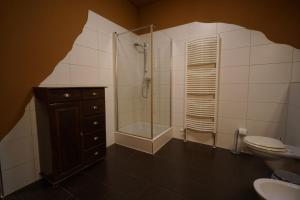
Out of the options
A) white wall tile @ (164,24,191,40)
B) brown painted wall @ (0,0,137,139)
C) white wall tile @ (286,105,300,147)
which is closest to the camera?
brown painted wall @ (0,0,137,139)

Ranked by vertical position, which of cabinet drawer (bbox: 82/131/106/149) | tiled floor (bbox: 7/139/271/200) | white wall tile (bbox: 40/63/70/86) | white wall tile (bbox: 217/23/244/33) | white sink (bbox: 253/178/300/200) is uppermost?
white wall tile (bbox: 217/23/244/33)

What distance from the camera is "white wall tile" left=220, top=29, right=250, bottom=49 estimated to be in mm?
2227

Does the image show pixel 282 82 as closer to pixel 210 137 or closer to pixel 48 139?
pixel 210 137

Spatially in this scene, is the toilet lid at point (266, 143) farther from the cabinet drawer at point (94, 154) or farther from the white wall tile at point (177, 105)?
the cabinet drawer at point (94, 154)

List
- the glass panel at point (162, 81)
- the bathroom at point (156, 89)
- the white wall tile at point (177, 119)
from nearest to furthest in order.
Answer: the bathroom at point (156, 89)
the glass panel at point (162, 81)
the white wall tile at point (177, 119)

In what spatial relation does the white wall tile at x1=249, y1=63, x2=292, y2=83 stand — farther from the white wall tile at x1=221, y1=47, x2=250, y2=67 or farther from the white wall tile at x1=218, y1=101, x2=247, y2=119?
the white wall tile at x1=218, y1=101, x2=247, y2=119

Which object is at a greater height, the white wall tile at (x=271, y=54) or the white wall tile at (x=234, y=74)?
the white wall tile at (x=271, y=54)

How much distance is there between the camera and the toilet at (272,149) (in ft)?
4.78

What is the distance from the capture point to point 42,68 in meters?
1.71

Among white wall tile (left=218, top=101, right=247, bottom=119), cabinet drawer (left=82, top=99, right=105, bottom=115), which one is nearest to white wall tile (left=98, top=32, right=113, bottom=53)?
cabinet drawer (left=82, top=99, right=105, bottom=115)

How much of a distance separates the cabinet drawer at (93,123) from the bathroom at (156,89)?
13 cm

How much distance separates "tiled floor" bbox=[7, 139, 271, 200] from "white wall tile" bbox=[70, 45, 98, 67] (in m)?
1.44

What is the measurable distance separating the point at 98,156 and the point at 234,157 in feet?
6.51

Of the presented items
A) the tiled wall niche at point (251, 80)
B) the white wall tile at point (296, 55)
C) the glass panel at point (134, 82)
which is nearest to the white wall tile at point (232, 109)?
the tiled wall niche at point (251, 80)
